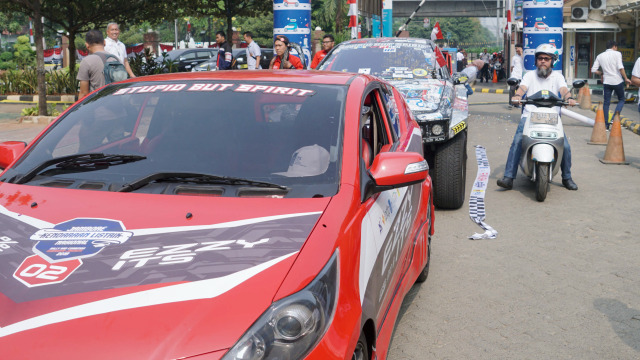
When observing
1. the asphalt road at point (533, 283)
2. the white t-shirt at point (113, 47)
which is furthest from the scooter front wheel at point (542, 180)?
the white t-shirt at point (113, 47)

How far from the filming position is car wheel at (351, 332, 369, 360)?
2.78 meters

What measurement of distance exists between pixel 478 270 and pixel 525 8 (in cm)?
1255

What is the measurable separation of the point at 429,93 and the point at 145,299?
6.12 metres

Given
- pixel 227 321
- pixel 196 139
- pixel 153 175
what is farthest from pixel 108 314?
pixel 196 139

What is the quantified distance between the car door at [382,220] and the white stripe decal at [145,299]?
64 cm

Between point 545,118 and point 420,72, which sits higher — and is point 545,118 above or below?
below

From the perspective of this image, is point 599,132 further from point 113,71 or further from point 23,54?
point 23,54

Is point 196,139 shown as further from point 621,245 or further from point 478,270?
point 621,245

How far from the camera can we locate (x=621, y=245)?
6500 millimetres

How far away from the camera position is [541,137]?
8.58 m

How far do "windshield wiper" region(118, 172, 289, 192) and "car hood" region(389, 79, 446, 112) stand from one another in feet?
15.2

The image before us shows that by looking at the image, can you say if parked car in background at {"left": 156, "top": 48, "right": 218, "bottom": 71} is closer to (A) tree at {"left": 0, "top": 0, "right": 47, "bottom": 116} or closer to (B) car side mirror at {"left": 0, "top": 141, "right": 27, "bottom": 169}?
(A) tree at {"left": 0, "top": 0, "right": 47, "bottom": 116}

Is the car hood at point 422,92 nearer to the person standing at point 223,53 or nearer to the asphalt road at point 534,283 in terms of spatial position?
the asphalt road at point 534,283

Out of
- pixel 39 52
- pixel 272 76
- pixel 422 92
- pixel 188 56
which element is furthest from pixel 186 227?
pixel 188 56
